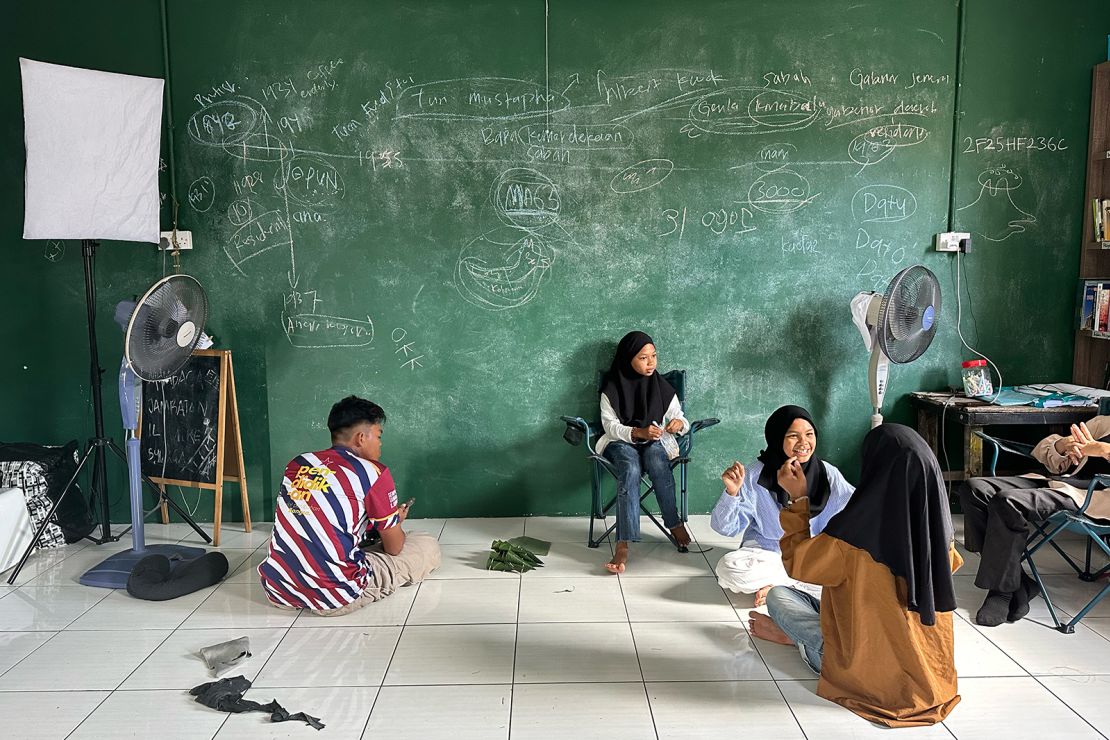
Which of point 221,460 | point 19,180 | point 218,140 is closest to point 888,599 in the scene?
point 221,460

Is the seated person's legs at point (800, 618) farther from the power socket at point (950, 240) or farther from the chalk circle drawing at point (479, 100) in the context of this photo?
the chalk circle drawing at point (479, 100)

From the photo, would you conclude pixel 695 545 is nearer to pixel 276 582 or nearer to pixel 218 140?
pixel 276 582

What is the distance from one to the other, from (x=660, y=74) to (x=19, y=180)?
11.7 feet

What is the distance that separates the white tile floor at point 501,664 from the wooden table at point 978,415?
0.62 metres

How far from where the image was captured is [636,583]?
3.67 m

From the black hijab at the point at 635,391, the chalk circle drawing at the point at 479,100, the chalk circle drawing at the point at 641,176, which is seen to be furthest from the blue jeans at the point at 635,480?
the chalk circle drawing at the point at 479,100

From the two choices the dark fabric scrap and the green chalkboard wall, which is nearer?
the dark fabric scrap

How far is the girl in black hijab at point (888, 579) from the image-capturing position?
7.62 feet

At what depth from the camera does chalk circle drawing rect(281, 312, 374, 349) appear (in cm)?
455

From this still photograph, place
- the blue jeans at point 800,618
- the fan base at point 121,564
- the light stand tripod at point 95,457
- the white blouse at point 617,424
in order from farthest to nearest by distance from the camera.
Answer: the white blouse at point 617,424, the light stand tripod at point 95,457, the fan base at point 121,564, the blue jeans at point 800,618

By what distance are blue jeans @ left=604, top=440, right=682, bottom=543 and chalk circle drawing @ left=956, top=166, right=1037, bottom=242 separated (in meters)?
2.24

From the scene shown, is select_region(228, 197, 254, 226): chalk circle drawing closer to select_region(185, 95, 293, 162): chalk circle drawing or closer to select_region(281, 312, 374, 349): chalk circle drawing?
select_region(185, 95, 293, 162): chalk circle drawing

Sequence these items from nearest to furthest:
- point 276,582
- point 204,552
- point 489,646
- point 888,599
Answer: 1. point 888,599
2. point 489,646
3. point 276,582
4. point 204,552

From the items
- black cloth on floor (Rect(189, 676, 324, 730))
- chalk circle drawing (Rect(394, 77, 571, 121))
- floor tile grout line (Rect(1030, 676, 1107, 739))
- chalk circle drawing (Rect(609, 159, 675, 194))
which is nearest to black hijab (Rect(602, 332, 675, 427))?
chalk circle drawing (Rect(609, 159, 675, 194))
